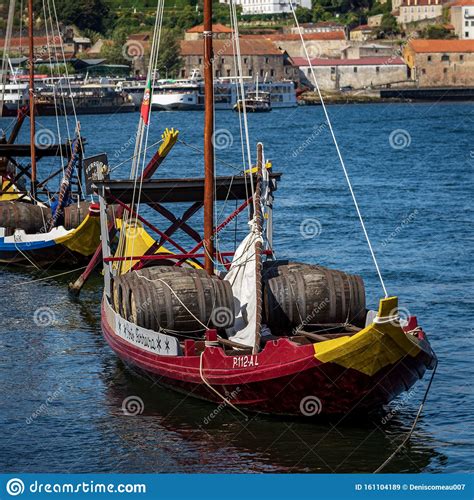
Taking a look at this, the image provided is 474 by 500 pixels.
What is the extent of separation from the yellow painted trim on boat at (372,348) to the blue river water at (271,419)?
168 cm

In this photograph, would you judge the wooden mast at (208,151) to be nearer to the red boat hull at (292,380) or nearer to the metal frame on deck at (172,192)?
the metal frame on deck at (172,192)

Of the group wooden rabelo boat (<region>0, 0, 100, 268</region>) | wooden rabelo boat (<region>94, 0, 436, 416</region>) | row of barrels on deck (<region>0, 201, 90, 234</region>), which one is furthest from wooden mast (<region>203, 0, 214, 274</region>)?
row of barrels on deck (<region>0, 201, 90, 234</region>)

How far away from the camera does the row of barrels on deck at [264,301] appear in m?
25.8

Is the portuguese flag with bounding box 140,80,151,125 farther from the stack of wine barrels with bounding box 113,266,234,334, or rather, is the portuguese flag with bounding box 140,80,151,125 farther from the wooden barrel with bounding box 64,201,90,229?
the wooden barrel with bounding box 64,201,90,229

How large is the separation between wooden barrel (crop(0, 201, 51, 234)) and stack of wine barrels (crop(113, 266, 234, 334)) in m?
18.9

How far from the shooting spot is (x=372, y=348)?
22344 mm

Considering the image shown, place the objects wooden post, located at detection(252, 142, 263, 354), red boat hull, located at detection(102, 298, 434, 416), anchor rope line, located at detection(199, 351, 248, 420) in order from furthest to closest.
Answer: anchor rope line, located at detection(199, 351, 248, 420) < wooden post, located at detection(252, 142, 263, 354) < red boat hull, located at detection(102, 298, 434, 416)

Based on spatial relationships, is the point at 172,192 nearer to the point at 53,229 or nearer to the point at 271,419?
the point at 271,419

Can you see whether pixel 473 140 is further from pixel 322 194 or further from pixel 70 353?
pixel 70 353

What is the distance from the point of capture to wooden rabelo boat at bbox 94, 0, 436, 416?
22844 mm

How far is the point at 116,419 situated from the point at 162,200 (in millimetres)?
6841

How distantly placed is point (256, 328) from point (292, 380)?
1.61m

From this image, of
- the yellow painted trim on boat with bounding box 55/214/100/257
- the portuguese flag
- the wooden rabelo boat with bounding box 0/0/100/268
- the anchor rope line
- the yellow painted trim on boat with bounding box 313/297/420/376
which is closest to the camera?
the yellow painted trim on boat with bounding box 313/297/420/376

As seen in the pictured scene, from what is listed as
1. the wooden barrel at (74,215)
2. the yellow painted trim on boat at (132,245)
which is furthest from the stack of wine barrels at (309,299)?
the wooden barrel at (74,215)
